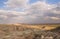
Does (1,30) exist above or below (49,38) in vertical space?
above

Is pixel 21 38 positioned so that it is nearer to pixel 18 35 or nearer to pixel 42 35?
pixel 18 35

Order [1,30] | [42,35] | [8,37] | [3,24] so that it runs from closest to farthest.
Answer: [8,37], [42,35], [1,30], [3,24]

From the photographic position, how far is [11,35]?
50.5ft

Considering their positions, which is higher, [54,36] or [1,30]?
[1,30]

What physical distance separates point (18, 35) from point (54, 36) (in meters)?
3.68

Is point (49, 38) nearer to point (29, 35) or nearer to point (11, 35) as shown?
point (29, 35)

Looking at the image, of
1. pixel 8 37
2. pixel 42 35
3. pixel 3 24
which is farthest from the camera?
pixel 3 24

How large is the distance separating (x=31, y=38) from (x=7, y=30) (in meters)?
3.35

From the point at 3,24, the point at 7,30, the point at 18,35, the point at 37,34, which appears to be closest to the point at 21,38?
the point at 18,35

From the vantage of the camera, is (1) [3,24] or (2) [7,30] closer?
(2) [7,30]

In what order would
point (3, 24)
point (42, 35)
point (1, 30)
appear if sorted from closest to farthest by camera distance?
point (42, 35) → point (1, 30) → point (3, 24)

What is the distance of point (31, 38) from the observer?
1598 centimetres

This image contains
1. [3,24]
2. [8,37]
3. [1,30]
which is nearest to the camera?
[8,37]

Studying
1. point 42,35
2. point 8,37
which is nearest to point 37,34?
point 42,35
